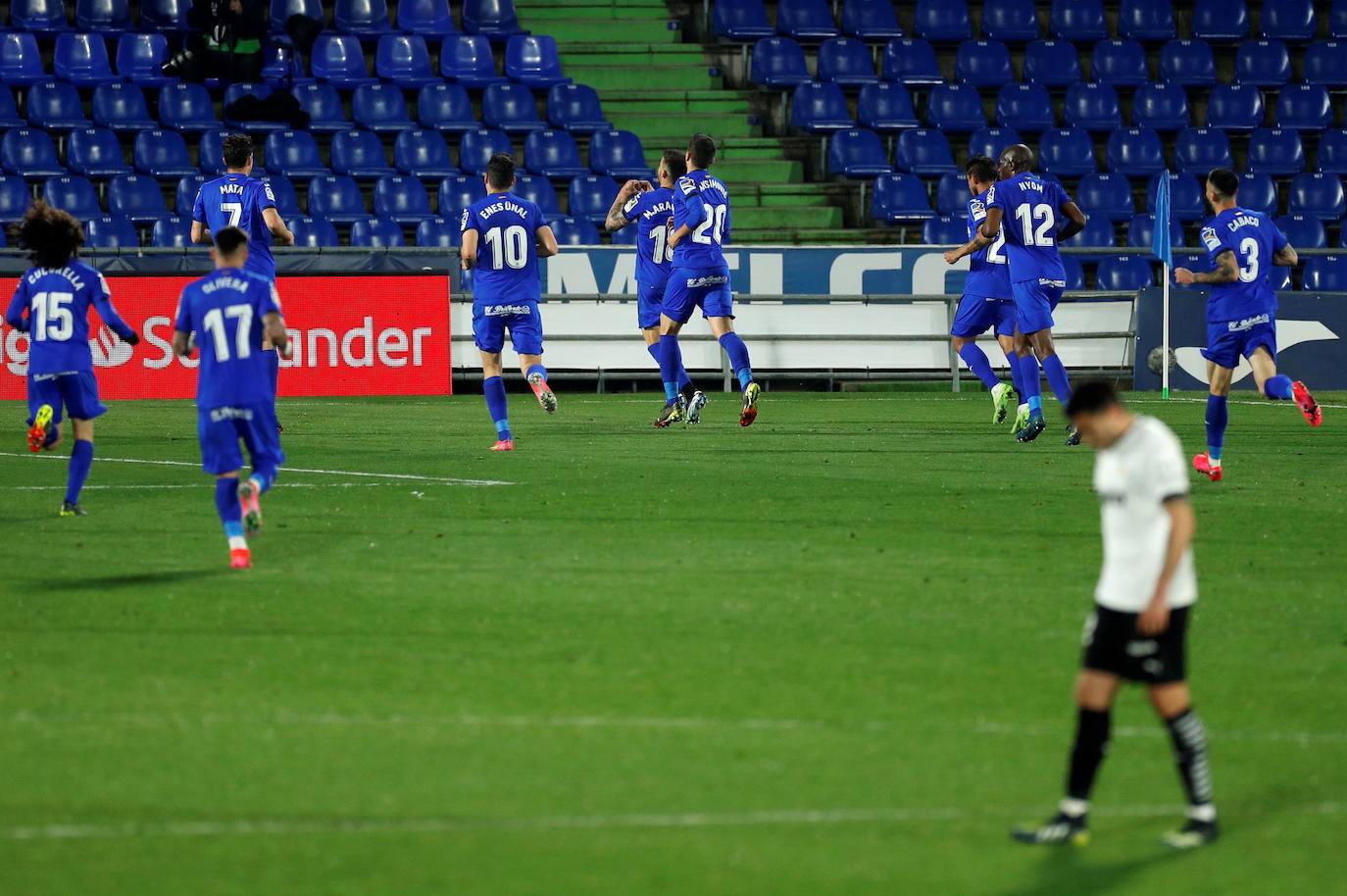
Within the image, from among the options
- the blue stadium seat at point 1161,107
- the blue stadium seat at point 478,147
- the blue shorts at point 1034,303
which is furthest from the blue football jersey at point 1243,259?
the blue stadium seat at point 1161,107

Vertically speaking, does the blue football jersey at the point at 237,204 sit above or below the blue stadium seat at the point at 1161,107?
below

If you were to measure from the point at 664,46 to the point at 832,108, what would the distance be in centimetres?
326

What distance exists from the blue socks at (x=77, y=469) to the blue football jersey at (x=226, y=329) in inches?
101

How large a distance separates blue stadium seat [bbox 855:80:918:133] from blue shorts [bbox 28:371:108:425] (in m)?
18.5

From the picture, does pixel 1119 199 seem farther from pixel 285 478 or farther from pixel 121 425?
pixel 285 478

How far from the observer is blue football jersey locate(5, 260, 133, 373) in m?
12.1

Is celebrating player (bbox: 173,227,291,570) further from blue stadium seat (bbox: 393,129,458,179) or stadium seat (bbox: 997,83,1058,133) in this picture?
stadium seat (bbox: 997,83,1058,133)

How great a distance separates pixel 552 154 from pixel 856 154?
15.3ft

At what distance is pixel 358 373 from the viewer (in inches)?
919

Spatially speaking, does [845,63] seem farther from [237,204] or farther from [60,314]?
[60,314]

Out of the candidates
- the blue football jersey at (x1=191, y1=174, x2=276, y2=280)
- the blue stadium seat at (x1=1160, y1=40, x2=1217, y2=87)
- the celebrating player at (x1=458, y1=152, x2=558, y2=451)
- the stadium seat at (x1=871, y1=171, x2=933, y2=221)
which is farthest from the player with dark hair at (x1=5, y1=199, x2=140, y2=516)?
the blue stadium seat at (x1=1160, y1=40, x2=1217, y2=87)

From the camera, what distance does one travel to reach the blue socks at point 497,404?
16156mm

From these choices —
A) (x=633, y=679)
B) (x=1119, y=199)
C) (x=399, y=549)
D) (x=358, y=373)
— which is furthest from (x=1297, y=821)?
(x=1119, y=199)

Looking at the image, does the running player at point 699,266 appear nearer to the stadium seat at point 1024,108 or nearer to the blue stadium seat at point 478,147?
the blue stadium seat at point 478,147
